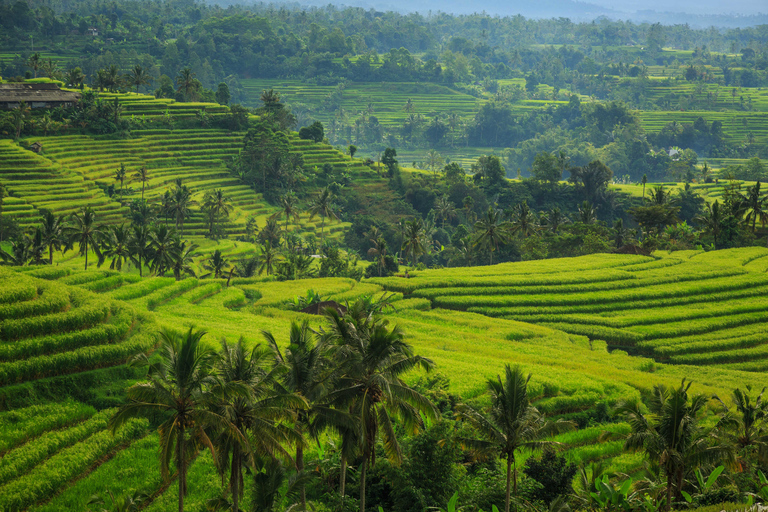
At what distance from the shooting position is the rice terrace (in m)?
25.1

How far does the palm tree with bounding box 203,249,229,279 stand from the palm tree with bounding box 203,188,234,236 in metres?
13.0

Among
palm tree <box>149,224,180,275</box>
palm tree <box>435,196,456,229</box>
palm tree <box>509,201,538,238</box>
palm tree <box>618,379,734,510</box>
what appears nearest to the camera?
palm tree <box>618,379,734,510</box>

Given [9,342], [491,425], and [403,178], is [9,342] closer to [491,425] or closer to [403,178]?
A: [491,425]

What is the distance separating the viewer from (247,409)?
23.5m

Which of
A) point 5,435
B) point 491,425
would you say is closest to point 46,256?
point 5,435

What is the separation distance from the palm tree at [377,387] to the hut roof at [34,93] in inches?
3982

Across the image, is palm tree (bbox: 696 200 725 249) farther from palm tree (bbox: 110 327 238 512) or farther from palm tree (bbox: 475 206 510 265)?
palm tree (bbox: 110 327 238 512)

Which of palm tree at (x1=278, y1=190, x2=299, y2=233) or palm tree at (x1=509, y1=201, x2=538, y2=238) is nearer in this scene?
palm tree at (x1=509, y1=201, x2=538, y2=238)

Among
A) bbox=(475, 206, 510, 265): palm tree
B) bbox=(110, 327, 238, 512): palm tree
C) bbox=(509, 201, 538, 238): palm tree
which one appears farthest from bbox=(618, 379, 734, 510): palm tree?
bbox=(509, 201, 538, 238): palm tree

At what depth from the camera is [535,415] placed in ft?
82.4

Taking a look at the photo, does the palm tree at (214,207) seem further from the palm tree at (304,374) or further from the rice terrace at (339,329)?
the palm tree at (304,374)

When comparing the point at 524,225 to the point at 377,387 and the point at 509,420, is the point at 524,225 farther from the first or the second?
the point at 377,387

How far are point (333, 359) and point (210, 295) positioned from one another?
37315 mm

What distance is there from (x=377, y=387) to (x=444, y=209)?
8850 cm
